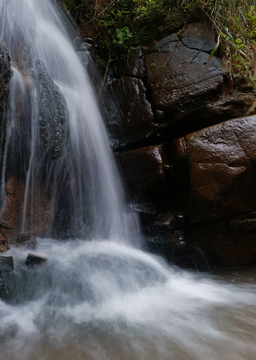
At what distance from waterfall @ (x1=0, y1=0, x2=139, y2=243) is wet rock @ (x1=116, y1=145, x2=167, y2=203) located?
0.21m

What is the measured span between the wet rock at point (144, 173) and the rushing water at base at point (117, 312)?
3.54ft

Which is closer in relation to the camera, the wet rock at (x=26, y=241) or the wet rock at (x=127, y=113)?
the wet rock at (x=26, y=241)

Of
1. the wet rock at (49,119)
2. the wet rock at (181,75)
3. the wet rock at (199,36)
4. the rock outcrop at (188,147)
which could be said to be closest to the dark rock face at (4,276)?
the wet rock at (49,119)

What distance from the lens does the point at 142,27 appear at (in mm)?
4090

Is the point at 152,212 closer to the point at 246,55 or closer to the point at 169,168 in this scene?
the point at 169,168

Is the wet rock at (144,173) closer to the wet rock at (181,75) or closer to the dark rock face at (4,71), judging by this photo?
the wet rock at (181,75)

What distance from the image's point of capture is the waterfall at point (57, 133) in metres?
2.82

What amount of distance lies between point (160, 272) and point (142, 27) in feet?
13.5

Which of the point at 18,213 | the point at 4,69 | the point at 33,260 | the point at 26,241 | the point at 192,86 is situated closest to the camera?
the point at 33,260

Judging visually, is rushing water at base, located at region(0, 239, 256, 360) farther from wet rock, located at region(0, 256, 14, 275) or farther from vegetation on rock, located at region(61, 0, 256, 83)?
vegetation on rock, located at region(61, 0, 256, 83)

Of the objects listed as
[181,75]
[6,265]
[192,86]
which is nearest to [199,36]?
[181,75]

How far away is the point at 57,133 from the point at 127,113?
4.31ft

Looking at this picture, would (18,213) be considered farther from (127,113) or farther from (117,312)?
(127,113)

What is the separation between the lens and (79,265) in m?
2.37
